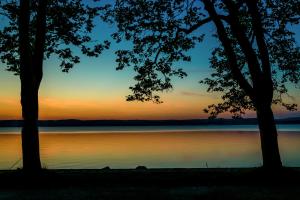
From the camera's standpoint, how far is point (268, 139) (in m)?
19.7

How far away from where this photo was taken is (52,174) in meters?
18.9

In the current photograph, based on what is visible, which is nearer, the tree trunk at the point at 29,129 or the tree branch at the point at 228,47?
the tree trunk at the point at 29,129

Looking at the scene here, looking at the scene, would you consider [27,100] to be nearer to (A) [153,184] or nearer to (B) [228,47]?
(A) [153,184]

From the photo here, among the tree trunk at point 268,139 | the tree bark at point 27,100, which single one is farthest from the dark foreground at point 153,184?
the tree bark at point 27,100

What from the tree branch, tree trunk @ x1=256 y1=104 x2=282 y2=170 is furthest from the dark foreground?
the tree branch

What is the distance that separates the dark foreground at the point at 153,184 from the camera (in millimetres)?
15641

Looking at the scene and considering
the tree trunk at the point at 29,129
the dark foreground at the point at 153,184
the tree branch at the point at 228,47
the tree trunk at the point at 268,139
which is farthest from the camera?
the tree branch at the point at 228,47

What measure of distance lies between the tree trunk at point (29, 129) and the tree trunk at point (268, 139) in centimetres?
1024

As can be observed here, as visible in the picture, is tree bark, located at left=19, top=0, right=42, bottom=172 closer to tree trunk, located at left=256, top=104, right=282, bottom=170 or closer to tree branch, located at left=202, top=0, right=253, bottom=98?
tree branch, located at left=202, top=0, right=253, bottom=98

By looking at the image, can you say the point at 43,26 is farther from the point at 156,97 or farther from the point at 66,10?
the point at 156,97

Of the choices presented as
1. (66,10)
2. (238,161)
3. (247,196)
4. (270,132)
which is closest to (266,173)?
(270,132)

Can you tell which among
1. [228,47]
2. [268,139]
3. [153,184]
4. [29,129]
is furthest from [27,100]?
[268,139]

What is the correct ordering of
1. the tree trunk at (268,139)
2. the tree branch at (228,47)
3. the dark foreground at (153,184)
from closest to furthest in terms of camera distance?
1. the dark foreground at (153,184)
2. the tree trunk at (268,139)
3. the tree branch at (228,47)

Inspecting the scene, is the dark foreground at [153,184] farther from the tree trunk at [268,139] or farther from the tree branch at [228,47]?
the tree branch at [228,47]
